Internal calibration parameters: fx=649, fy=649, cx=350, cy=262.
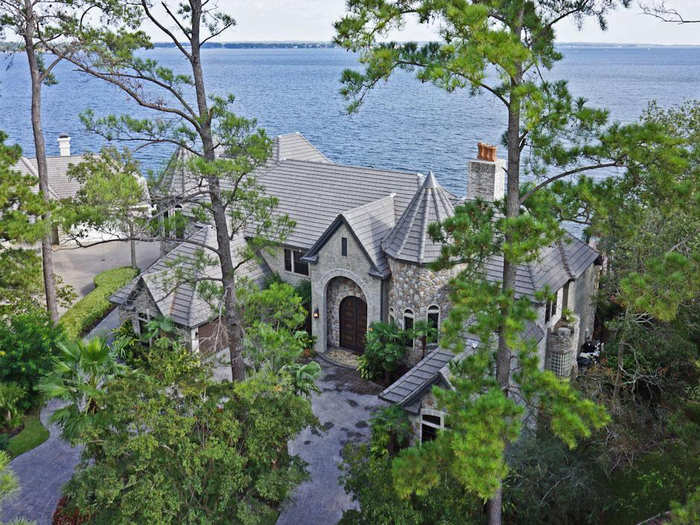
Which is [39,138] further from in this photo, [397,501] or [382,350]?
[397,501]

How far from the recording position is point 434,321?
85.2ft

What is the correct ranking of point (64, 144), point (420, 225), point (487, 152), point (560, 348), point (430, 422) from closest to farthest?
point (430, 422), point (560, 348), point (420, 225), point (487, 152), point (64, 144)

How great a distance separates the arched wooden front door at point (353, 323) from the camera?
28.3 metres

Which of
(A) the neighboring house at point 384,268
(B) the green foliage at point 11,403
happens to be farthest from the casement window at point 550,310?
(B) the green foliage at point 11,403

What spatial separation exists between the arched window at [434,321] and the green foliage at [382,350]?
99 centimetres

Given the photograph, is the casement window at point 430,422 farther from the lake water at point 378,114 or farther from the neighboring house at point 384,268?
the lake water at point 378,114

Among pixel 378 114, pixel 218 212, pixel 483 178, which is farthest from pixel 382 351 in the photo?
pixel 378 114

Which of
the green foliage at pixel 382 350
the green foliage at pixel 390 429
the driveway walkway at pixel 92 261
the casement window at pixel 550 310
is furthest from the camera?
the driveway walkway at pixel 92 261

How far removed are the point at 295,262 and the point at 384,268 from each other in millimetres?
5536

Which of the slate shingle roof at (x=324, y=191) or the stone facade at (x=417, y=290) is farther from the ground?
the slate shingle roof at (x=324, y=191)

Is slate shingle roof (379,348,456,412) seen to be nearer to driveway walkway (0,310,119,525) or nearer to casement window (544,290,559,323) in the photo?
casement window (544,290,559,323)

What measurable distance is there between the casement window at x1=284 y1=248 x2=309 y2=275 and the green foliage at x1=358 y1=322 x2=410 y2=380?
511 cm

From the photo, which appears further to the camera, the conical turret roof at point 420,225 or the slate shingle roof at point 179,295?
the slate shingle roof at point 179,295

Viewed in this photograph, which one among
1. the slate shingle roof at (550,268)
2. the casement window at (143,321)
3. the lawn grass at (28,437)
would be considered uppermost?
the slate shingle roof at (550,268)
